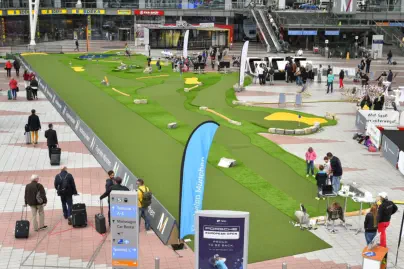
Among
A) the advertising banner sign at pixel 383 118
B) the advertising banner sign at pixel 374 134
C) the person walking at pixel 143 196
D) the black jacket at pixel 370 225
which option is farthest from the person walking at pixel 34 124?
the black jacket at pixel 370 225

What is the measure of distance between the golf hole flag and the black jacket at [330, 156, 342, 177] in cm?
589

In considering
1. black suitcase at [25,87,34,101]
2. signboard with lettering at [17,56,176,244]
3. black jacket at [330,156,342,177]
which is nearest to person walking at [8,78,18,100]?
black suitcase at [25,87,34,101]

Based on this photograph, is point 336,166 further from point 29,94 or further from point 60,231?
point 29,94

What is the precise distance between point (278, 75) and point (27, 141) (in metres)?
27.6

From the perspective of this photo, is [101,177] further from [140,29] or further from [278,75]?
[140,29]

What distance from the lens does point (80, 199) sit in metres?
20.3

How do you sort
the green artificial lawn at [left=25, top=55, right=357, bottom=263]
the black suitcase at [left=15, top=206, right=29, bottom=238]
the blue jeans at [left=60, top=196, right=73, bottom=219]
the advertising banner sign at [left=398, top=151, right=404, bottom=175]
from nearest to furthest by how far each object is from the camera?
the black suitcase at [left=15, top=206, right=29, bottom=238] → the blue jeans at [left=60, top=196, right=73, bottom=219] → the green artificial lawn at [left=25, top=55, right=357, bottom=263] → the advertising banner sign at [left=398, top=151, right=404, bottom=175]

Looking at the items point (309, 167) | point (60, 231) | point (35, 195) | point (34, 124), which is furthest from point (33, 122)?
point (309, 167)

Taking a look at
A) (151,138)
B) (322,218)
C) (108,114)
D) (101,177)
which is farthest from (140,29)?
(322,218)

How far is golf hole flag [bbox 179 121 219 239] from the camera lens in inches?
621

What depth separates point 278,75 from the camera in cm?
5081

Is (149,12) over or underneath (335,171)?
over

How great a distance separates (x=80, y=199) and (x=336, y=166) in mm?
8653

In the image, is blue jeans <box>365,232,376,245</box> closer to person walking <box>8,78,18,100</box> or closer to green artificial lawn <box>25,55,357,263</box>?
green artificial lawn <box>25,55,357,263</box>
